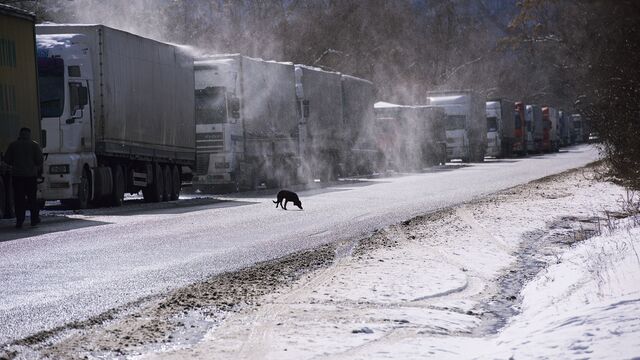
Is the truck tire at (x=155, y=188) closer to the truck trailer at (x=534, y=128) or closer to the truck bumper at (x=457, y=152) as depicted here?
the truck bumper at (x=457, y=152)

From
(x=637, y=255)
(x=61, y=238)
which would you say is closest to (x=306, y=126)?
(x=61, y=238)

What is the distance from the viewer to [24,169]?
21.7 metres

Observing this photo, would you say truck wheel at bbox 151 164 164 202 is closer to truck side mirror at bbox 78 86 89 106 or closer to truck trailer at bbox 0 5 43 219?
truck side mirror at bbox 78 86 89 106

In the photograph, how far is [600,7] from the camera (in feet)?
89.0

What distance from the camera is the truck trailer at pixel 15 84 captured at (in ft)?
76.6

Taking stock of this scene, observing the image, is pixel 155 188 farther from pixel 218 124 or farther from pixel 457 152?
pixel 457 152

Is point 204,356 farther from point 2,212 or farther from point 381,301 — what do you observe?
point 2,212

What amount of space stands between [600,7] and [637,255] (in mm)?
16516

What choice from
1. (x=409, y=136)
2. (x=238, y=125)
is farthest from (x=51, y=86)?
(x=409, y=136)

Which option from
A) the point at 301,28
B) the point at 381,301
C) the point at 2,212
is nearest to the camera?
the point at 381,301

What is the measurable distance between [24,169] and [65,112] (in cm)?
558

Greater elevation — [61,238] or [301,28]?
[301,28]

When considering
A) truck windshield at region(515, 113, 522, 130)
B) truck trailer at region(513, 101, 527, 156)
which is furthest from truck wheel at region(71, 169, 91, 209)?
truck windshield at region(515, 113, 522, 130)

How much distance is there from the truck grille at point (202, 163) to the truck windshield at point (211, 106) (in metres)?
1.02
